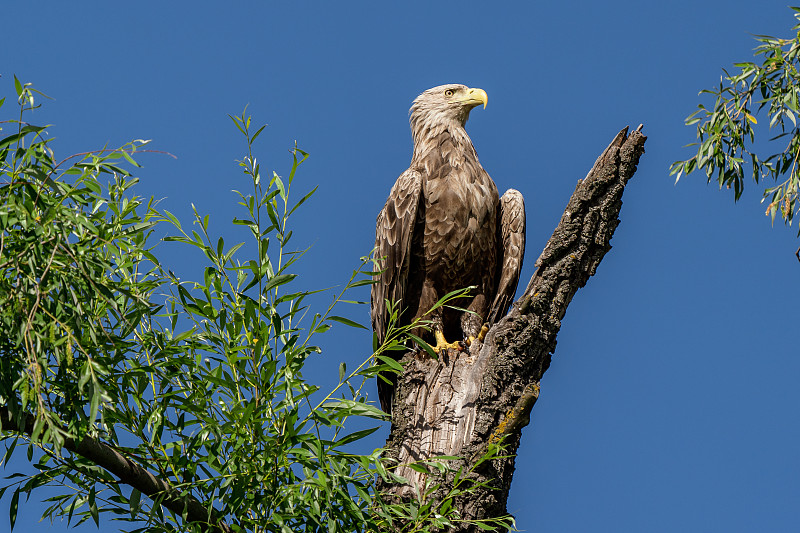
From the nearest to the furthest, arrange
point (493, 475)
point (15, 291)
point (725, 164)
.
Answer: point (15, 291), point (493, 475), point (725, 164)

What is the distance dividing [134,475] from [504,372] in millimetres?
1961

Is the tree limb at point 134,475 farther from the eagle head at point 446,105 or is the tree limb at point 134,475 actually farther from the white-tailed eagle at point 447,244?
the eagle head at point 446,105

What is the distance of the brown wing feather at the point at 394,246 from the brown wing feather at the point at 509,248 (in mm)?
680

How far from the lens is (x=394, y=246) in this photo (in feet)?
21.1

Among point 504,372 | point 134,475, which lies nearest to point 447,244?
point 504,372

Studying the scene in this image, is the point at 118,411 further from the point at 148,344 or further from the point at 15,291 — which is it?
the point at 15,291

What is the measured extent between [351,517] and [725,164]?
3.68m

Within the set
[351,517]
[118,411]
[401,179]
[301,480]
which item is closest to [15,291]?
[118,411]

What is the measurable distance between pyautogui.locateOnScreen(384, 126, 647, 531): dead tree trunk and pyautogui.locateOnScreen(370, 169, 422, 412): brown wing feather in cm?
111

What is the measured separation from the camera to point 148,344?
4.13 m

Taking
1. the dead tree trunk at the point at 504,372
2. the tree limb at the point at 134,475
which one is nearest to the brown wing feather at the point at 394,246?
the dead tree trunk at the point at 504,372

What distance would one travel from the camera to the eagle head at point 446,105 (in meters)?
7.34

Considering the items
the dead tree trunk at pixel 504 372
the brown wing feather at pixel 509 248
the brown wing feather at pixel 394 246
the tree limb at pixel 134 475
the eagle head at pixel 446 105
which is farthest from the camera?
the eagle head at pixel 446 105

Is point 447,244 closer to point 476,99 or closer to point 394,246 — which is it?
point 394,246
